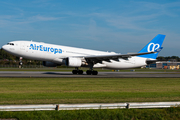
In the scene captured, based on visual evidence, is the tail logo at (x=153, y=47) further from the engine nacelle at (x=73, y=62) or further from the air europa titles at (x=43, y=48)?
the air europa titles at (x=43, y=48)

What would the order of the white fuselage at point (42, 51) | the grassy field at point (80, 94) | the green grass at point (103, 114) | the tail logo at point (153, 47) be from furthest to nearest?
the tail logo at point (153, 47), the white fuselage at point (42, 51), the grassy field at point (80, 94), the green grass at point (103, 114)

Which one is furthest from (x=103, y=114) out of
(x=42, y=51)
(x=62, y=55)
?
(x=62, y=55)

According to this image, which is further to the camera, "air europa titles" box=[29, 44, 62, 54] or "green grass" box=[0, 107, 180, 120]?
"air europa titles" box=[29, 44, 62, 54]

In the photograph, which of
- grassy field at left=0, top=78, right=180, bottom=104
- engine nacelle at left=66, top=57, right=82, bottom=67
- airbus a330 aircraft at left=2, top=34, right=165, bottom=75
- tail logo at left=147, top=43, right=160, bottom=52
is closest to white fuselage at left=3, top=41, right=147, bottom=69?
airbus a330 aircraft at left=2, top=34, right=165, bottom=75

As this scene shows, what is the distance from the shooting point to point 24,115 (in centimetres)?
981

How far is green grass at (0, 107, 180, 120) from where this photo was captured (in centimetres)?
980

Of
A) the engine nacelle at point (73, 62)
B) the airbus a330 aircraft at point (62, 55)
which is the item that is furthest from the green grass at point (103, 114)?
the engine nacelle at point (73, 62)

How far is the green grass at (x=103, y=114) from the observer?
9.80 m

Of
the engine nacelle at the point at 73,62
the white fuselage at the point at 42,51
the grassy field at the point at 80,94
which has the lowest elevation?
the grassy field at the point at 80,94

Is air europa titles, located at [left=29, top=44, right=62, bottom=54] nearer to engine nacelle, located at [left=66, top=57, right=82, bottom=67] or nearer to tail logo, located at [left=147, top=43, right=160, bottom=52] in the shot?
engine nacelle, located at [left=66, top=57, right=82, bottom=67]

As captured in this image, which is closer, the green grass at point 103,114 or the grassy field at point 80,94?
the green grass at point 103,114

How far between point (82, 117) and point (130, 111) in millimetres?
2432

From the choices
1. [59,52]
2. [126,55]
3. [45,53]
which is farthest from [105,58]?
[45,53]

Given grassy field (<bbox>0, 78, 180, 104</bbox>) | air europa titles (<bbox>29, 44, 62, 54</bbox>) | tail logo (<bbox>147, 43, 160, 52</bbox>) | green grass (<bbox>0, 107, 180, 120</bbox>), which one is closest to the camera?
green grass (<bbox>0, 107, 180, 120</bbox>)
